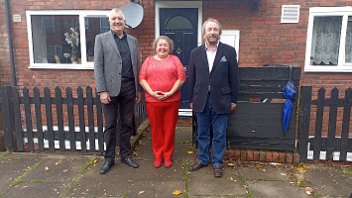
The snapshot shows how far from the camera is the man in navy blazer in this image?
12.5 ft

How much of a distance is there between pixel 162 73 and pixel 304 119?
2094 millimetres

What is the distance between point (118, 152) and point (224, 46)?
2.17 m

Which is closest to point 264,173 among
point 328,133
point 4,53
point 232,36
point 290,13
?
point 328,133

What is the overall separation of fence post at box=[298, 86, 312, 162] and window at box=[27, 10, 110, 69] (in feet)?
15.4

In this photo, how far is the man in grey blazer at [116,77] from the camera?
3.85 m

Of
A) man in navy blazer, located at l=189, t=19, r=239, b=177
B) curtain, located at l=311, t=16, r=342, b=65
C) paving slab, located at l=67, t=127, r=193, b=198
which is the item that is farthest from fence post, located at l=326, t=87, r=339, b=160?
curtain, located at l=311, t=16, r=342, b=65

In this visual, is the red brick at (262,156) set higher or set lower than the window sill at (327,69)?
lower

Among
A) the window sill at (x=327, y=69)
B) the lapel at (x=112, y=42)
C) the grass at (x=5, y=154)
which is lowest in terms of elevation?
the grass at (x=5, y=154)

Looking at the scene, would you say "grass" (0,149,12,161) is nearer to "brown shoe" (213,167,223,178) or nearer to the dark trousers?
the dark trousers

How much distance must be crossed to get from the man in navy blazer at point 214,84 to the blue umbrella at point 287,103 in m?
0.76

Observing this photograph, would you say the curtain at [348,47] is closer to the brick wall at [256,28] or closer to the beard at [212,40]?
the brick wall at [256,28]

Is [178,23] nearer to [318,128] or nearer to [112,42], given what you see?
[112,42]

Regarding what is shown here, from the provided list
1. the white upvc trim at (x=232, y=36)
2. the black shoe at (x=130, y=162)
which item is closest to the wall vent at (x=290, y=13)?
the white upvc trim at (x=232, y=36)

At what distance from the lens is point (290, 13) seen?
6.67 metres
